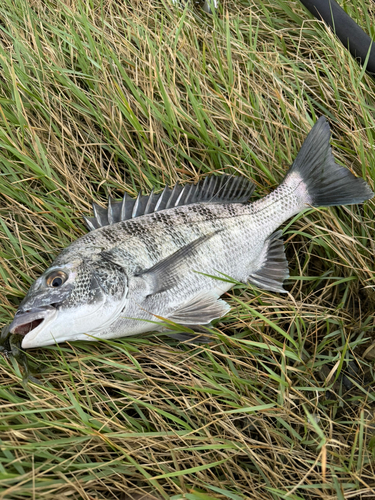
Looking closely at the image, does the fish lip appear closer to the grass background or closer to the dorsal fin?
the grass background

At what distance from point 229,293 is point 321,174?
956 millimetres

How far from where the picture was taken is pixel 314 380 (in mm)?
2566

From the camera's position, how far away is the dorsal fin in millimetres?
2791

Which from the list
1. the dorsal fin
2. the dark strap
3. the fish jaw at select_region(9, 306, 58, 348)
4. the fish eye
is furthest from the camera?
the dark strap

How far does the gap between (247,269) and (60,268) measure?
1143mm

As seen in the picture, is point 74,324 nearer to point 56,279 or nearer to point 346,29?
point 56,279

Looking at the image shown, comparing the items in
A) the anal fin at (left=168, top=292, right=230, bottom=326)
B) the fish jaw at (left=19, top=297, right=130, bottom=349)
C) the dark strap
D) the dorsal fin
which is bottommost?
the anal fin at (left=168, top=292, right=230, bottom=326)

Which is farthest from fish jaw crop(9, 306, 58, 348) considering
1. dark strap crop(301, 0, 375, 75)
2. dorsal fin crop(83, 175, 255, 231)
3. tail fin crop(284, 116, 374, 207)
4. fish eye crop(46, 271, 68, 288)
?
dark strap crop(301, 0, 375, 75)

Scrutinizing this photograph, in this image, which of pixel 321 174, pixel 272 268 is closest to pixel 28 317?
pixel 272 268

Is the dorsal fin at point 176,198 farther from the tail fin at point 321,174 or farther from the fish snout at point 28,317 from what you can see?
the fish snout at point 28,317

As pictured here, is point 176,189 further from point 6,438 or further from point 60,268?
point 6,438

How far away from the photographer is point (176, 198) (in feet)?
9.48

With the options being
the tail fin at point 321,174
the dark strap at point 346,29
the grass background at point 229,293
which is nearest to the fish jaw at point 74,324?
the grass background at point 229,293

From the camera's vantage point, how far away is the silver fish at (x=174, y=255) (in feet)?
7.75
